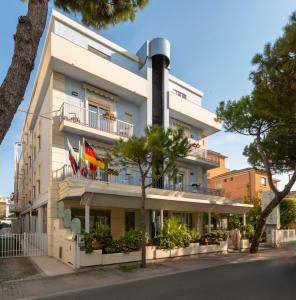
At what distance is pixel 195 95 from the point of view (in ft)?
88.0

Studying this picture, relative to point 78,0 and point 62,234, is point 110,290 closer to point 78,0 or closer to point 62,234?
point 62,234

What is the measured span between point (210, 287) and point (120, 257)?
202 inches

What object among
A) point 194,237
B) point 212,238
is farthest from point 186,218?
point 194,237

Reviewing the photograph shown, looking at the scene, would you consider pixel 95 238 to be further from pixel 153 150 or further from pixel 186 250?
pixel 186 250

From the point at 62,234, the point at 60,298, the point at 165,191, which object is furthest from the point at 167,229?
the point at 60,298

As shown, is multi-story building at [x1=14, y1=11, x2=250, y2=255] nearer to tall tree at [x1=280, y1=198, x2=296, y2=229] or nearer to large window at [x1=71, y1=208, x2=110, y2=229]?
large window at [x1=71, y1=208, x2=110, y2=229]

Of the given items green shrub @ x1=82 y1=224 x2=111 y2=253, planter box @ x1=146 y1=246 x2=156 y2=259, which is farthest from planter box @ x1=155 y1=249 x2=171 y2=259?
green shrub @ x1=82 y1=224 x2=111 y2=253

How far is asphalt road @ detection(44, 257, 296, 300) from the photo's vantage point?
27.4 ft

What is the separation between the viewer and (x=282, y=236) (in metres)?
23.4

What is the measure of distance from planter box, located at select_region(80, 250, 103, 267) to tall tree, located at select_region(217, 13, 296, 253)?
30.1ft

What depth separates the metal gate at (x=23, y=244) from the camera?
15930 mm

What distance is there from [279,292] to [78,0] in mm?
9264

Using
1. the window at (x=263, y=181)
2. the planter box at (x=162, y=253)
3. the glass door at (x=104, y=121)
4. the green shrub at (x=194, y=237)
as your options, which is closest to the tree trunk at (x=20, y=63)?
the planter box at (x=162, y=253)

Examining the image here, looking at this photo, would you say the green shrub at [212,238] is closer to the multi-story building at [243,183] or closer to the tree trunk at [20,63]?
the tree trunk at [20,63]
